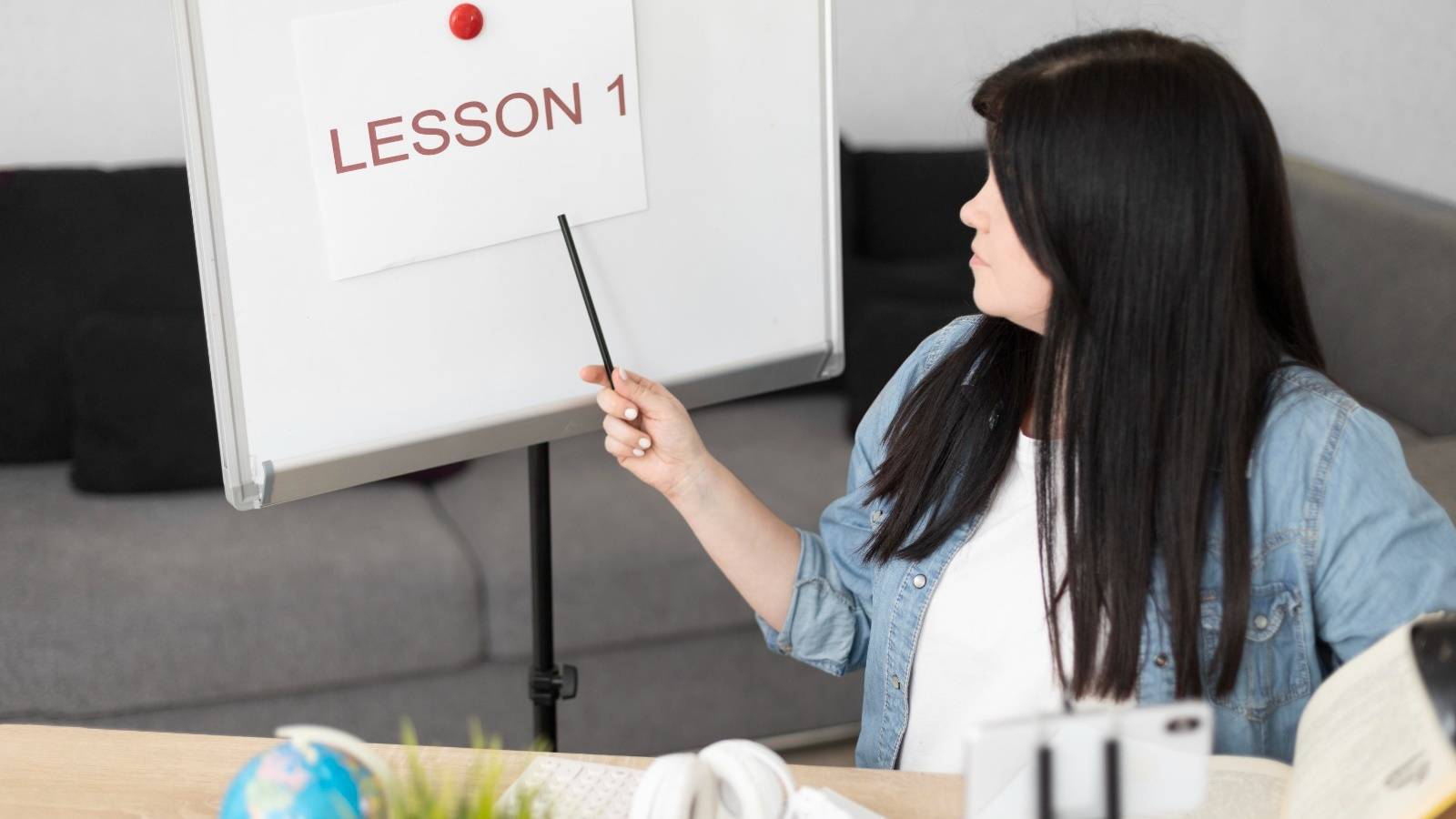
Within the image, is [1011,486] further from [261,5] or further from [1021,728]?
[261,5]

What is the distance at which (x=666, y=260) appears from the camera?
126cm

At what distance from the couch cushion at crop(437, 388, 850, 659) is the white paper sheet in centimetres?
92

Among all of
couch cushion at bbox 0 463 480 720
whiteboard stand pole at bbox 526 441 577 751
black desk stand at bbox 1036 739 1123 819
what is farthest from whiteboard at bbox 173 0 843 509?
couch cushion at bbox 0 463 480 720

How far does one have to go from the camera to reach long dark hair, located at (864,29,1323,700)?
3.17 ft

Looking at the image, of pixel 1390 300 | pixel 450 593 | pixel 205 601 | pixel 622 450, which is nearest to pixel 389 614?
pixel 450 593

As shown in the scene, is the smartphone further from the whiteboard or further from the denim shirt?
the whiteboard

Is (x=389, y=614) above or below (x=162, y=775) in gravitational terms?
below

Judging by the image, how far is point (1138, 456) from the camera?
1.03 metres

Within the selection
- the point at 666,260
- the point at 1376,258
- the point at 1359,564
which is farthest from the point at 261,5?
the point at 1376,258

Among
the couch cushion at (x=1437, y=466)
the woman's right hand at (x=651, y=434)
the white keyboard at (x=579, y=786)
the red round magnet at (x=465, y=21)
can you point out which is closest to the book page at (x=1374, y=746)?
the white keyboard at (x=579, y=786)

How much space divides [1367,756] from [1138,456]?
0.33 m

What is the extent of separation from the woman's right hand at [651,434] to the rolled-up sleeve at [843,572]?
5.7 inches

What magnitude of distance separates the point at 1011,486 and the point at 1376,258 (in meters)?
1.47

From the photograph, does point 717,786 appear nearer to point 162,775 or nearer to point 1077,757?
point 1077,757
